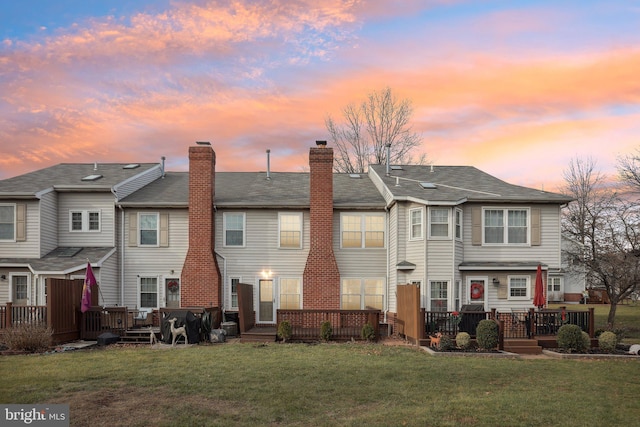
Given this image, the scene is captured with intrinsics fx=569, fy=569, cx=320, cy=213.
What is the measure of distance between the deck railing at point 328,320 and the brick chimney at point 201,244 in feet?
15.2

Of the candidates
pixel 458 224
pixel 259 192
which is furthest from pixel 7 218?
pixel 458 224

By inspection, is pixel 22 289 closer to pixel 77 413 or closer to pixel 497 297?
pixel 77 413

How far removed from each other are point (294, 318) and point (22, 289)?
1205cm

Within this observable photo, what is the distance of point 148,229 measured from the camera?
2550 cm

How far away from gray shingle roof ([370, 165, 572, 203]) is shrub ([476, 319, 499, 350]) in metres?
6.15

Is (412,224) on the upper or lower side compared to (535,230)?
upper

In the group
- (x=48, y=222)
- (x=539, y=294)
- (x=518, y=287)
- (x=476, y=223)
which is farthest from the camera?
(x=48, y=222)

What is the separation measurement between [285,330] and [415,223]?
7158 millimetres

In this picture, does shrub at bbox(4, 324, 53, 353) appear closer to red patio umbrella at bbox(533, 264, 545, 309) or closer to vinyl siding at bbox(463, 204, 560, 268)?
vinyl siding at bbox(463, 204, 560, 268)

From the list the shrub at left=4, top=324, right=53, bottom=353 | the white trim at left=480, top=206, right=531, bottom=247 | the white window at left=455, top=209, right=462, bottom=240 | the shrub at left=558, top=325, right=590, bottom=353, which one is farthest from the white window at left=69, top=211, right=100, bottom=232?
the shrub at left=558, top=325, right=590, bottom=353

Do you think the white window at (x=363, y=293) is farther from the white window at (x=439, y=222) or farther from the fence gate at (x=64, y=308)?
the fence gate at (x=64, y=308)

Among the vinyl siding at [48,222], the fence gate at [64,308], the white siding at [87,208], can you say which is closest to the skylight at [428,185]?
the white siding at [87,208]

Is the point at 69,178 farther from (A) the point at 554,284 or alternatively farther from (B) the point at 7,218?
(A) the point at 554,284

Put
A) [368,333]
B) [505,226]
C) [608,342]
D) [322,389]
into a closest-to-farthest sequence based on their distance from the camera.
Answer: [322,389], [608,342], [368,333], [505,226]
